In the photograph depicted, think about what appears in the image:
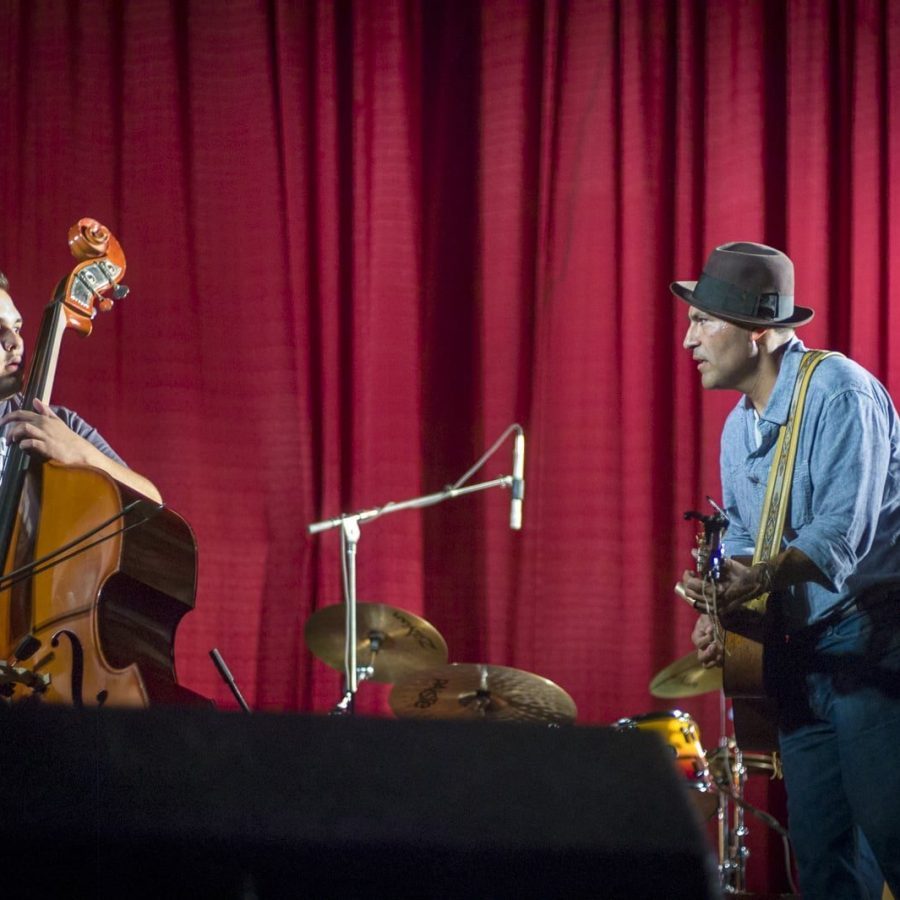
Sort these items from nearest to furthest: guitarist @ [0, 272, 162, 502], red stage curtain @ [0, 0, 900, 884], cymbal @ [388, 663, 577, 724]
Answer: guitarist @ [0, 272, 162, 502] → cymbal @ [388, 663, 577, 724] → red stage curtain @ [0, 0, 900, 884]

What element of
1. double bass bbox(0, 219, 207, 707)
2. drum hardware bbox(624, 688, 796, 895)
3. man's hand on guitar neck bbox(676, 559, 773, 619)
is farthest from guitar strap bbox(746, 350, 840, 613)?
double bass bbox(0, 219, 207, 707)

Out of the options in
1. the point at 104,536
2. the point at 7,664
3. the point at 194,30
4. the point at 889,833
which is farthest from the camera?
the point at 194,30

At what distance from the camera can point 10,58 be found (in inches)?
185

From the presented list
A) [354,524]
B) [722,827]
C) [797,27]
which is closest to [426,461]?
[354,524]

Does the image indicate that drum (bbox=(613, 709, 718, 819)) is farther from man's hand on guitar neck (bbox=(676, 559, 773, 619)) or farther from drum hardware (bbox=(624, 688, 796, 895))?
man's hand on guitar neck (bbox=(676, 559, 773, 619))

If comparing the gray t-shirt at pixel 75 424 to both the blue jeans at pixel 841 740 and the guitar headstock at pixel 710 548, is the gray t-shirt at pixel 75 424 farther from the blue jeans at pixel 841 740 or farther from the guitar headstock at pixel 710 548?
the blue jeans at pixel 841 740

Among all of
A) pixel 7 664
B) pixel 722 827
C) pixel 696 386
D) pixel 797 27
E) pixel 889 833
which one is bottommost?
pixel 722 827

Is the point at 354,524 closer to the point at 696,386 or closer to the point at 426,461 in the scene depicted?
the point at 426,461

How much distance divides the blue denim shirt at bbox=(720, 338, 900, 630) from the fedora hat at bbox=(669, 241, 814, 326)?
0.38ft

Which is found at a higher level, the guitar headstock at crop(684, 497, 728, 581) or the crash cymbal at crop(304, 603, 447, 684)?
the guitar headstock at crop(684, 497, 728, 581)

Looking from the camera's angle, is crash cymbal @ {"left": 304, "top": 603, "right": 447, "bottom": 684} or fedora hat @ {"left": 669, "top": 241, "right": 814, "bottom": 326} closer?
fedora hat @ {"left": 669, "top": 241, "right": 814, "bottom": 326}

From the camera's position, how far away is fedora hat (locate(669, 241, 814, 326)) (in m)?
2.74

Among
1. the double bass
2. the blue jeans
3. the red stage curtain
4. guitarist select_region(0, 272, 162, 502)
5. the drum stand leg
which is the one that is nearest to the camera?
the blue jeans

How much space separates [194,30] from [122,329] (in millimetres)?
1136
